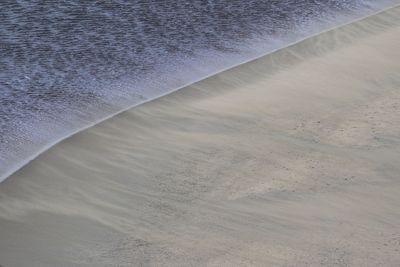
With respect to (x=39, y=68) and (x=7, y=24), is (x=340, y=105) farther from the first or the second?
(x=7, y=24)

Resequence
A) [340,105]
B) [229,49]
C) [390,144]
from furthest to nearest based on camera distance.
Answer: [229,49], [340,105], [390,144]

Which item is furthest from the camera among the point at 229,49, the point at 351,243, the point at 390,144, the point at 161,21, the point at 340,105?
the point at 161,21

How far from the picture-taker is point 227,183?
160 inches

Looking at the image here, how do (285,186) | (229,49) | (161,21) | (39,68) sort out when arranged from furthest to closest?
(161,21), (229,49), (39,68), (285,186)

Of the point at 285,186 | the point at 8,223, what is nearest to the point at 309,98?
the point at 285,186

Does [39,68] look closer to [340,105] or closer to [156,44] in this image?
[156,44]

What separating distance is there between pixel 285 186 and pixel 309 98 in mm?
1239

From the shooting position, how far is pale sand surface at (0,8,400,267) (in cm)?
348

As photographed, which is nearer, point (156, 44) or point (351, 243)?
point (351, 243)

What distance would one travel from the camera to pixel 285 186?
4016 mm

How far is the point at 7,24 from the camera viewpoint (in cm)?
625

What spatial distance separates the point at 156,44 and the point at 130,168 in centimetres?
200

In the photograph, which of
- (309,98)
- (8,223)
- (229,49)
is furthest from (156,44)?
(8,223)

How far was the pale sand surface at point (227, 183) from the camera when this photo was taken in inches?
137
